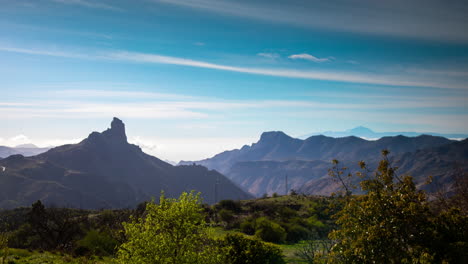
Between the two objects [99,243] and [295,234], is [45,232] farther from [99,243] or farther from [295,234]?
[295,234]

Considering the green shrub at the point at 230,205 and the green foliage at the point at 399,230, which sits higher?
the green foliage at the point at 399,230

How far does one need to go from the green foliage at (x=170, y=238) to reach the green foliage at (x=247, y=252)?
5.22 m

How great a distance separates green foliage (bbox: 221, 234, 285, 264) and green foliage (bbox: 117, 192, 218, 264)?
17.1 ft

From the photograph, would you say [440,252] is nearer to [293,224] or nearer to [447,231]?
[447,231]

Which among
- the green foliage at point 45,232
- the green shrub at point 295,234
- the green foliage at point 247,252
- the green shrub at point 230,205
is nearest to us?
the green foliage at point 247,252

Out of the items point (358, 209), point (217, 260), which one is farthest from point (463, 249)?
point (217, 260)

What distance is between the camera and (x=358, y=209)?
1466 cm

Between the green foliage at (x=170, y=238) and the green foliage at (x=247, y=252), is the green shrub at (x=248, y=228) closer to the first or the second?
the green foliage at (x=247, y=252)

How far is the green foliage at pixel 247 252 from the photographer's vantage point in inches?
867

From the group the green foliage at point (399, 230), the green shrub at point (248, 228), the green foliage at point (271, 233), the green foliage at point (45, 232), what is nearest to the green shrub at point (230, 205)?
the green shrub at point (248, 228)

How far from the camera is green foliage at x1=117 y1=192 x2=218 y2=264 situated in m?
15.3

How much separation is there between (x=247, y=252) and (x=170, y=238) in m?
7.69

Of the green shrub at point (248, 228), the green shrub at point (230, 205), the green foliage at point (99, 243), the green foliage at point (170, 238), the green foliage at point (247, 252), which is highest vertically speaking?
the green foliage at point (170, 238)

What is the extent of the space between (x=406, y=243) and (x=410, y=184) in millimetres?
2407
